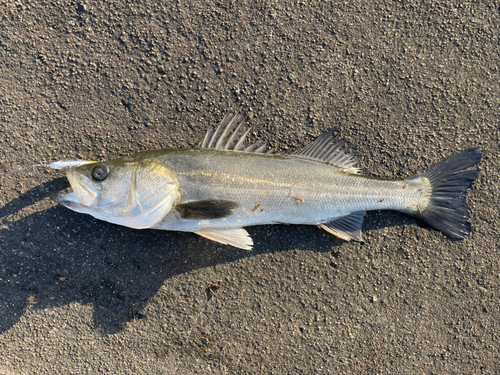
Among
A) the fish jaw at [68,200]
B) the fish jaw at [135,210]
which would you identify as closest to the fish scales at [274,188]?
the fish jaw at [135,210]

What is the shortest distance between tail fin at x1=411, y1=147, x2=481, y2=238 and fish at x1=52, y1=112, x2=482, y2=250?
0.4 inches

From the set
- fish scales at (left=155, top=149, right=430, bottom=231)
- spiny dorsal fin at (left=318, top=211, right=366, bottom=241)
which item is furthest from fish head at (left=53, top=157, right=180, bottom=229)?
spiny dorsal fin at (left=318, top=211, right=366, bottom=241)

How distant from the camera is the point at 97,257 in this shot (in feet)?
10.2

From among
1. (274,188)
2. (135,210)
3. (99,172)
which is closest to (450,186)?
(274,188)

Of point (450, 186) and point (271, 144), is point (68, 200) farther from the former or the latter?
point (450, 186)

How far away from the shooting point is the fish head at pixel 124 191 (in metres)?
2.60

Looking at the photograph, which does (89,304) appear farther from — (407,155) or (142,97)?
(407,155)

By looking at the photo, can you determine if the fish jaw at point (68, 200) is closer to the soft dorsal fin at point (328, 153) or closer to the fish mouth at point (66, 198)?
the fish mouth at point (66, 198)

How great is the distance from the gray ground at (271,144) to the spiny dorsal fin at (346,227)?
222mm

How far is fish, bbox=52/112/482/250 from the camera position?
2637 millimetres

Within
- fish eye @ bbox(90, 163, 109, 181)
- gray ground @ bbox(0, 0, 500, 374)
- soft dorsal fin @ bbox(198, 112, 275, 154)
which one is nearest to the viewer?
fish eye @ bbox(90, 163, 109, 181)

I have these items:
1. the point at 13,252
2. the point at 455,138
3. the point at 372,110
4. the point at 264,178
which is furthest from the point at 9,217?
the point at 455,138

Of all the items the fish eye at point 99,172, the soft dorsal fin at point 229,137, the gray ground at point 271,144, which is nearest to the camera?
the fish eye at point 99,172

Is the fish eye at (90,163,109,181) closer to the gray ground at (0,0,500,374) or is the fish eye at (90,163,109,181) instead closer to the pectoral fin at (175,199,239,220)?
the gray ground at (0,0,500,374)
